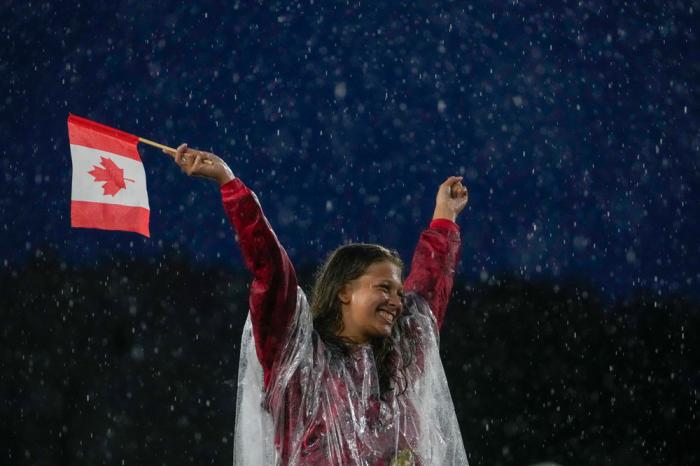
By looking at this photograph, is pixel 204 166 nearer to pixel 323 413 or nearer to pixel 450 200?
pixel 323 413

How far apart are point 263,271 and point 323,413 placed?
15.5 inches

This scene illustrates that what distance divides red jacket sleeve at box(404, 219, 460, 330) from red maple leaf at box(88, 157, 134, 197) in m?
0.85

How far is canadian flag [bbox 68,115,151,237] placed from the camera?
263 cm

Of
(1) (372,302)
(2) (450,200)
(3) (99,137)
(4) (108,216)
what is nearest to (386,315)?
(1) (372,302)

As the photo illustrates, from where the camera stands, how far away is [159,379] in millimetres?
9156

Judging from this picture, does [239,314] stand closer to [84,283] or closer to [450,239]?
[84,283]

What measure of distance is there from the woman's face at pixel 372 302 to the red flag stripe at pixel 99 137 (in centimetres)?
77

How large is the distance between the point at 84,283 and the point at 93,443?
5.32 ft

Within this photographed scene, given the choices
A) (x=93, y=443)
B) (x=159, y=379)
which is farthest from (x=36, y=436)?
(x=159, y=379)

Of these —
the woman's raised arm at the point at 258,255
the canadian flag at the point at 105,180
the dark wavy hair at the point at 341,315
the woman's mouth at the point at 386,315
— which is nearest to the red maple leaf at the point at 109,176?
the canadian flag at the point at 105,180

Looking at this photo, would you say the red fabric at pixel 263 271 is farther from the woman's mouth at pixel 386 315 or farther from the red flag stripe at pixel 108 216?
the red flag stripe at pixel 108 216

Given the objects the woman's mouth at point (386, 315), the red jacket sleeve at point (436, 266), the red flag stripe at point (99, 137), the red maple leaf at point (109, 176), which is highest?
the red flag stripe at point (99, 137)

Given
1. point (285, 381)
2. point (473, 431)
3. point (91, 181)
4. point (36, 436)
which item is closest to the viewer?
point (285, 381)

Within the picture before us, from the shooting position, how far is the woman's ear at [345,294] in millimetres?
2477
